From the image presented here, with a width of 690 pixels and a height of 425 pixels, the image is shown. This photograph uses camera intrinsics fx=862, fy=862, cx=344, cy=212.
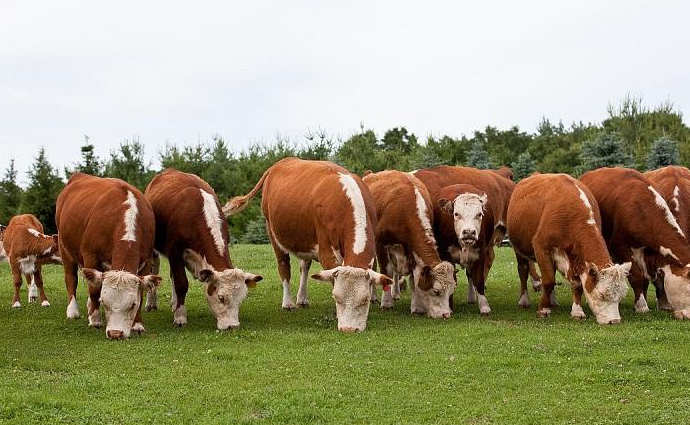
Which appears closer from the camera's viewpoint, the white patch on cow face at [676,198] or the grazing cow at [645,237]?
the grazing cow at [645,237]

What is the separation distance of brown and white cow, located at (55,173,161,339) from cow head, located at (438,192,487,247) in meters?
4.87

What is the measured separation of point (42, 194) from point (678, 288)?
26657mm

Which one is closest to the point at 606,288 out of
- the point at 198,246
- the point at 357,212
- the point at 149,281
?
the point at 357,212

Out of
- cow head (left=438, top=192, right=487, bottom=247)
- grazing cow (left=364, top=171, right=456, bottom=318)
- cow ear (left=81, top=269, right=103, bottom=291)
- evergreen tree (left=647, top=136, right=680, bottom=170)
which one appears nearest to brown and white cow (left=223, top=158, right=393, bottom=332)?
grazing cow (left=364, top=171, right=456, bottom=318)

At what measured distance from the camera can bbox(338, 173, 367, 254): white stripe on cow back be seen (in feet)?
42.3

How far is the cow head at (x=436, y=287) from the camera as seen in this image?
13641mm

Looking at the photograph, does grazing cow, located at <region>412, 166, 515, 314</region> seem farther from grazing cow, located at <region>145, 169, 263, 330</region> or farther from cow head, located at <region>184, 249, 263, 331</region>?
cow head, located at <region>184, 249, 263, 331</region>

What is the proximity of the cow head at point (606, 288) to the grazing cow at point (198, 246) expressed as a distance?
4.93 meters

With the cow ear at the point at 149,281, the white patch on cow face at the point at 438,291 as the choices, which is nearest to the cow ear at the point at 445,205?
the white patch on cow face at the point at 438,291

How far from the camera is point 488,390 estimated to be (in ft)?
29.4

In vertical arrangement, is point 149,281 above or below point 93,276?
below

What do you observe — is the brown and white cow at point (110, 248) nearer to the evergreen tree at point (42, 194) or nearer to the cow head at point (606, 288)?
the cow head at point (606, 288)

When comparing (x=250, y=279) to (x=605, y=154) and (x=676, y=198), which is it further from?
(x=605, y=154)

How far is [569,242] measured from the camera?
13.1m
